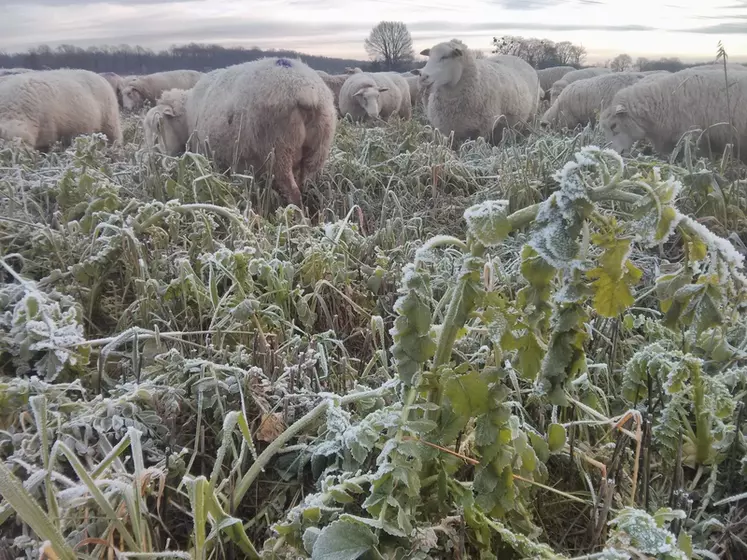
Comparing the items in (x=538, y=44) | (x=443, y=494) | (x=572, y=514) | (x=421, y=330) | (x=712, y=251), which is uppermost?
(x=538, y=44)

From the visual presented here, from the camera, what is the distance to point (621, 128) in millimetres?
4848

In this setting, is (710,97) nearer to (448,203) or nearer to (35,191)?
(448,203)

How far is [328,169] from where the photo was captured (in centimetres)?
442

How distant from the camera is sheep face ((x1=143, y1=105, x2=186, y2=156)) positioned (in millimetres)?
4250

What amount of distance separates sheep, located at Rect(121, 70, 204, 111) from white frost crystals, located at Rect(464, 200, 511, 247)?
10921mm

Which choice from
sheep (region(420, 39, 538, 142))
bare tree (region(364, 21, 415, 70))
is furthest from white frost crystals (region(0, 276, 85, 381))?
bare tree (region(364, 21, 415, 70))

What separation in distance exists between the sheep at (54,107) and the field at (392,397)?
4033 mm

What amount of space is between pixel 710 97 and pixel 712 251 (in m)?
4.72

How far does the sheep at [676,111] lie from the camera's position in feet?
13.9

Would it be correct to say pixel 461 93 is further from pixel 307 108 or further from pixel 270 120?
pixel 270 120

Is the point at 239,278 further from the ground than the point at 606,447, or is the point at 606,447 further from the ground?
the point at 239,278

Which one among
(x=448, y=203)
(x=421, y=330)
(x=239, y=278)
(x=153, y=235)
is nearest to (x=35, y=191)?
(x=153, y=235)

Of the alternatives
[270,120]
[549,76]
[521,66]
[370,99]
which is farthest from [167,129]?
[549,76]

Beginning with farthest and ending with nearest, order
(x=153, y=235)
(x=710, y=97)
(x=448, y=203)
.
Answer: (x=710, y=97) → (x=448, y=203) → (x=153, y=235)
